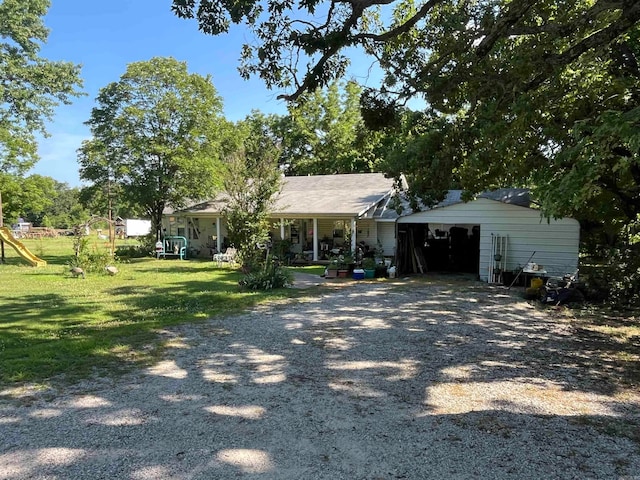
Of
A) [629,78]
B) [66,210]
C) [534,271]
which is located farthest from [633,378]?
[66,210]

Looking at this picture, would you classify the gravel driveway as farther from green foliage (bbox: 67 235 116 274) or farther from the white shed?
green foliage (bbox: 67 235 116 274)

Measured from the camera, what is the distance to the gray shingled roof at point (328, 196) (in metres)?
19.0

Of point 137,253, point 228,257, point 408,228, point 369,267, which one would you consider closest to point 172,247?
point 137,253

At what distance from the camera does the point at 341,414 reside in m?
4.16

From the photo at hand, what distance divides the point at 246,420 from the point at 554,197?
3.42 meters

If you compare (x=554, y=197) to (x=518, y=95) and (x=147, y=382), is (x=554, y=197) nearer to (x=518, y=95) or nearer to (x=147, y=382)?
(x=518, y=95)

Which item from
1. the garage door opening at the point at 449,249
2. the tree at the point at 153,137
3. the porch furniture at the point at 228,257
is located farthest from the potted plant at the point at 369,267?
the tree at the point at 153,137

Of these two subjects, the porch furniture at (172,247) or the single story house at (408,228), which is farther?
the porch furniture at (172,247)

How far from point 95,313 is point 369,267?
9.14 metres

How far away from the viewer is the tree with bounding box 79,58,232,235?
73.2 feet

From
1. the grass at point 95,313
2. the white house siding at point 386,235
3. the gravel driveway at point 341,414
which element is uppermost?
the white house siding at point 386,235

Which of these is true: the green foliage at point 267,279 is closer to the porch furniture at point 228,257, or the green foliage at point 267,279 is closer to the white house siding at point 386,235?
the porch furniture at point 228,257

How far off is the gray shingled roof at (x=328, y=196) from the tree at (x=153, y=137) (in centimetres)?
186

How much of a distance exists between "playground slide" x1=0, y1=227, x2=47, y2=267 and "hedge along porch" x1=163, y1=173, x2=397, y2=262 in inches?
278
